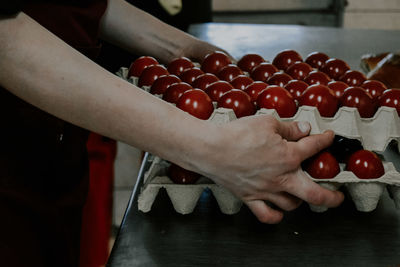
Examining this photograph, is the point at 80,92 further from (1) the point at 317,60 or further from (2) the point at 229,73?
(1) the point at 317,60

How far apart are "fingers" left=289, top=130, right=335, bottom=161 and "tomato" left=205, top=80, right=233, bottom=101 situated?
0.22m

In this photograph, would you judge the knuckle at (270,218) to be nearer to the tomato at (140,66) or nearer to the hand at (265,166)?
the hand at (265,166)

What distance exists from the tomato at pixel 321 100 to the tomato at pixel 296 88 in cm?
4

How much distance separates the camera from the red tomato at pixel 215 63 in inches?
53.6

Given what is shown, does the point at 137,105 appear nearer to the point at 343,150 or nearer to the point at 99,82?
the point at 99,82

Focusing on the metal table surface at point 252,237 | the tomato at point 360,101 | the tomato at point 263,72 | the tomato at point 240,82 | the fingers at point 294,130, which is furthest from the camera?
the tomato at point 263,72

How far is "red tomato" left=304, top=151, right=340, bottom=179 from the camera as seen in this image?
3.20 ft

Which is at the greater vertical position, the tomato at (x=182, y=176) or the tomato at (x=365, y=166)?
the tomato at (x=365, y=166)

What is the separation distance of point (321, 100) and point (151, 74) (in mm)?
414

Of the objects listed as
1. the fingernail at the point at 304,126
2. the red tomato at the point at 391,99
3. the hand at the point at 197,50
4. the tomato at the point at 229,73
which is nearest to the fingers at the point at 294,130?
the fingernail at the point at 304,126

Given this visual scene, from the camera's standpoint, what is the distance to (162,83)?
1.19 meters

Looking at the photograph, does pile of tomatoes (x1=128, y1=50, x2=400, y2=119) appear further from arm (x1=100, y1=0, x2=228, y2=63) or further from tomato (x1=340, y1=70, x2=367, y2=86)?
arm (x1=100, y1=0, x2=228, y2=63)

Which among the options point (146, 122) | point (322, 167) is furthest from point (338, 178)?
point (146, 122)

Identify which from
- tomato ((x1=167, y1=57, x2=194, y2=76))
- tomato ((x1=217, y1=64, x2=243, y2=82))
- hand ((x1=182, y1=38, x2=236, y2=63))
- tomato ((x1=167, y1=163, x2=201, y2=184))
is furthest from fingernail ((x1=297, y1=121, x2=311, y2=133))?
hand ((x1=182, y1=38, x2=236, y2=63))
